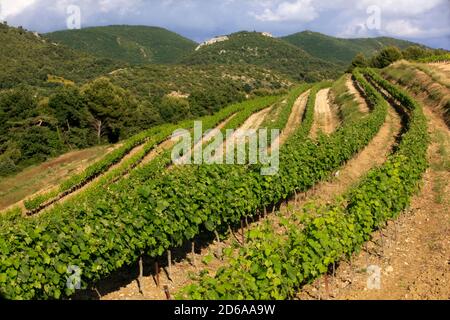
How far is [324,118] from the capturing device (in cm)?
4572

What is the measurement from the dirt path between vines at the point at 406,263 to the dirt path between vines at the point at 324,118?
722 inches

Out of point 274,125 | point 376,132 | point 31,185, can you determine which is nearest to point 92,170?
point 31,185

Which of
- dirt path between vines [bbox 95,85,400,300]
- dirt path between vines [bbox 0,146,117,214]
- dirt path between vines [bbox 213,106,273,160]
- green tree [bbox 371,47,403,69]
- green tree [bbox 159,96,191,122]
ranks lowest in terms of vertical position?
dirt path between vines [bbox 0,146,117,214]

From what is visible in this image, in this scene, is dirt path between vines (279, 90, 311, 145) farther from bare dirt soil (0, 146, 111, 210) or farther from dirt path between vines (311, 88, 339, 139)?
bare dirt soil (0, 146, 111, 210)

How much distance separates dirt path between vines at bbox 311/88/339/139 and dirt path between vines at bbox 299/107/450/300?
18.3 m

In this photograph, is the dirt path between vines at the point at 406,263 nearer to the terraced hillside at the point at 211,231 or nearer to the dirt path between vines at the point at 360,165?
the terraced hillside at the point at 211,231

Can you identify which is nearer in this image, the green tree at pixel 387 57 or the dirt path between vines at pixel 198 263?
→ the dirt path between vines at pixel 198 263

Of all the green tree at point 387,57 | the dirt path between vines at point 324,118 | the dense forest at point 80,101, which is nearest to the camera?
the dirt path between vines at point 324,118

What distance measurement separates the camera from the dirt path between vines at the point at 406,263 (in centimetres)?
1110

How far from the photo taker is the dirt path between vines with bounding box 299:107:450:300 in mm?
11102

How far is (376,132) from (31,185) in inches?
1255

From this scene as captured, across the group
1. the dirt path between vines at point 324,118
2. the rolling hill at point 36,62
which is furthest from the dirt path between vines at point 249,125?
the rolling hill at point 36,62

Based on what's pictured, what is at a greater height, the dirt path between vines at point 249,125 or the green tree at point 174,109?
the green tree at point 174,109

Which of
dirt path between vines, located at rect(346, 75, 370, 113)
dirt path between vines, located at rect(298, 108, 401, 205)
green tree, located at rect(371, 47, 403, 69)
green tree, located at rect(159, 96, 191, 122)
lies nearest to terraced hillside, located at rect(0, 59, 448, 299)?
dirt path between vines, located at rect(298, 108, 401, 205)
